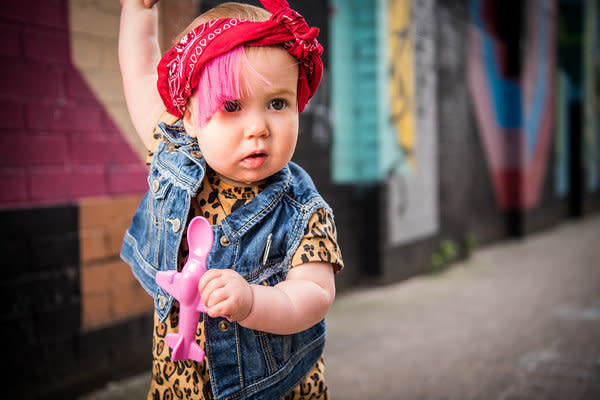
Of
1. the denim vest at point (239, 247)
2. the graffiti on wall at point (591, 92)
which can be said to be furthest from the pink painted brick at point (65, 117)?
the graffiti on wall at point (591, 92)

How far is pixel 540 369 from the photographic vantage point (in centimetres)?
284

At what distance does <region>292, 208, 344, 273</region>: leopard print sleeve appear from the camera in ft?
3.65

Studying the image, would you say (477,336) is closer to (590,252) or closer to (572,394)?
(572,394)

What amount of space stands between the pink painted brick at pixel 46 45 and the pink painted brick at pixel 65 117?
205mm

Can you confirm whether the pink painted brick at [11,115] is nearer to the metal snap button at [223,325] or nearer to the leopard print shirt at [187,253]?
the leopard print shirt at [187,253]

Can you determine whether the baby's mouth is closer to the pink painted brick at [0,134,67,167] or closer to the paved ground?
the pink painted brick at [0,134,67,167]

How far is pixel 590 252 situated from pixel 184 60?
6.78 m

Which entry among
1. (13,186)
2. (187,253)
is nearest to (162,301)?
(187,253)

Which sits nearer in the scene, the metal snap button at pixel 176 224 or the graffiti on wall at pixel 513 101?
the metal snap button at pixel 176 224

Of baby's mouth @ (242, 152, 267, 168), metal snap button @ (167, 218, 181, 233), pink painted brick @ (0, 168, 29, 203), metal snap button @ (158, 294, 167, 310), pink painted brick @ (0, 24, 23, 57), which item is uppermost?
pink painted brick @ (0, 24, 23, 57)

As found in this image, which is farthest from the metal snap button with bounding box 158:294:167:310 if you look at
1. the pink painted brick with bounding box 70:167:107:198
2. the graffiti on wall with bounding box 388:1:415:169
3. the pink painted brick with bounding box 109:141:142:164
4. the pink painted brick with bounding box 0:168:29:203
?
the graffiti on wall with bounding box 388:1:415:169

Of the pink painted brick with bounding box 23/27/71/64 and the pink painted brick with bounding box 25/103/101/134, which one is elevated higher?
the pink painted brick with bounding box 23/27/71/64

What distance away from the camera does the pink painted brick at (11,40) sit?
213 cm

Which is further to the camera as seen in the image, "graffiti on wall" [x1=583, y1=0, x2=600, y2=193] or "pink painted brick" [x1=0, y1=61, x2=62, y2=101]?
"graffiti on wall" [x1=583, y1=0, x2=600, y2=193]
